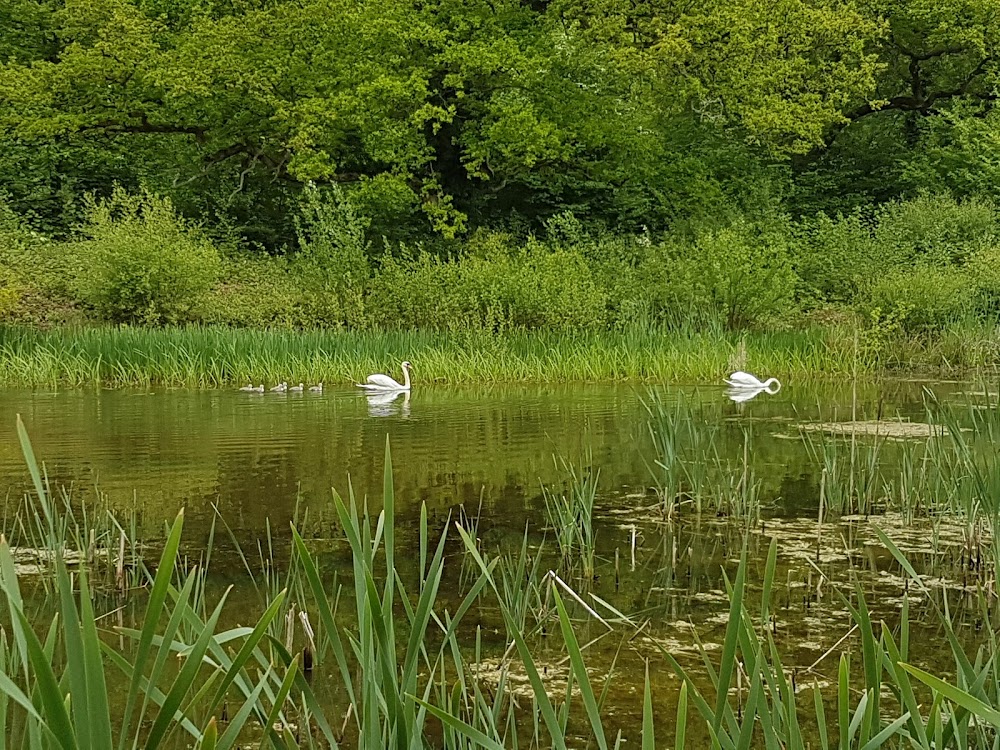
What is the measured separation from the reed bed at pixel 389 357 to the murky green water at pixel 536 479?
5.10ft

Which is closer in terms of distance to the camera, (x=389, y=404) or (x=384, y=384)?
(x=389, y=404)

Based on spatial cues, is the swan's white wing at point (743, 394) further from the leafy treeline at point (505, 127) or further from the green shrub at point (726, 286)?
the leafy treeline at point (505, 127)

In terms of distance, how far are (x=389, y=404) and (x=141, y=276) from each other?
25.1ft

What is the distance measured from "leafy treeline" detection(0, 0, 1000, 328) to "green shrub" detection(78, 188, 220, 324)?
153 centimetres

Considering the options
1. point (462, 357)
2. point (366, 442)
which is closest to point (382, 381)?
point (462, 357)

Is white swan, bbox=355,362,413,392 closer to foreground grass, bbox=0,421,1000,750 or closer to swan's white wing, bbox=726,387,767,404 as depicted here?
swan's white wing, bbox=726,387,767,404

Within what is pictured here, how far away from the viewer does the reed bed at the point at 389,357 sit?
11688mm

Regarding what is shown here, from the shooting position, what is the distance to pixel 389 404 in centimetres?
945

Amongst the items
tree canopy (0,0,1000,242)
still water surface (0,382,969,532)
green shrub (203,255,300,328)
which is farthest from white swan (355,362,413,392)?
tree canopy (0,0,1000,242)

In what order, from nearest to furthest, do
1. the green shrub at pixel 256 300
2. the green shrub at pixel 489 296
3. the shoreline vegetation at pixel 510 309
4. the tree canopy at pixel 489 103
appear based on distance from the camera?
the shoreline vegetation at pixel 510 309 < the green shrub at pixel 489 296 < the green shrub at pixel 256 300 < the tree canopy at pixel 489 103

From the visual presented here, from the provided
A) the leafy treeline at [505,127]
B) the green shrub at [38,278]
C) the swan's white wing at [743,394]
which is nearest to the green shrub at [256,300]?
the leafy treeline at [505,127]

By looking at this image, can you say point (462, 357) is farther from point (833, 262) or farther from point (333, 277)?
point (833, 262)

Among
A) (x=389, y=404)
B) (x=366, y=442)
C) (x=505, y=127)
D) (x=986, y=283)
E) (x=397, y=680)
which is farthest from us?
(x=505, y=127)

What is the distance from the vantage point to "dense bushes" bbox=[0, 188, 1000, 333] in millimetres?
14164
